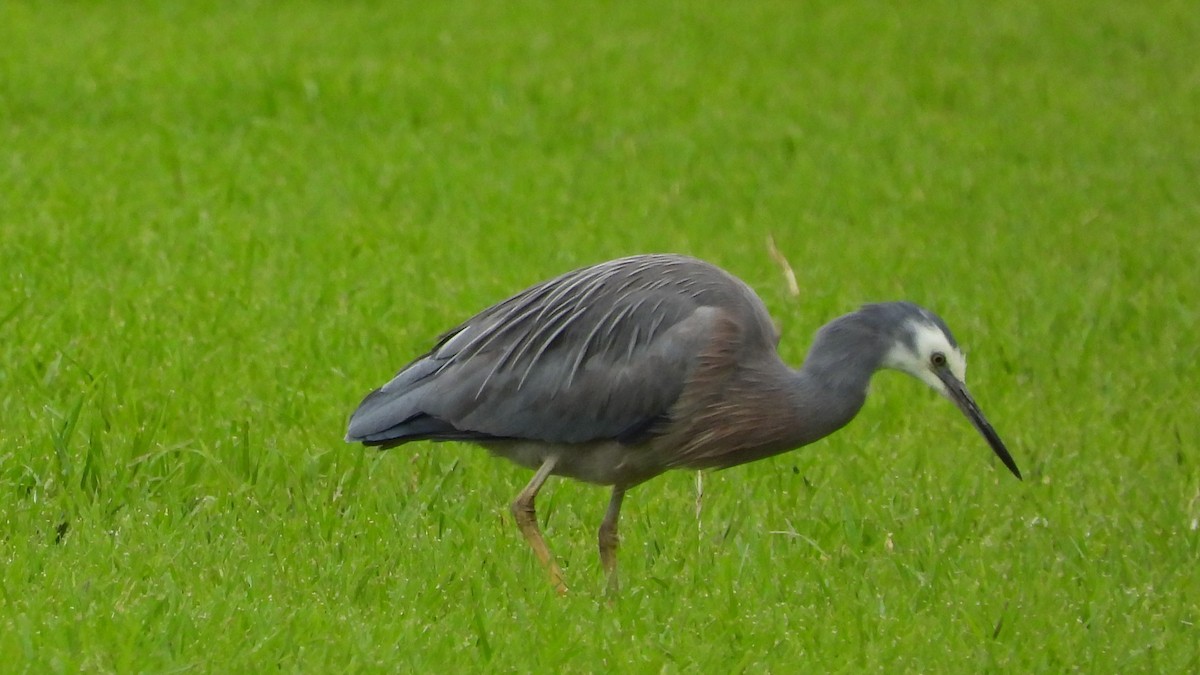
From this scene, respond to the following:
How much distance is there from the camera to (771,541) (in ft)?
18.6

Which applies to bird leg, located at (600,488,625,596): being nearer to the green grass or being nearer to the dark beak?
the green grass

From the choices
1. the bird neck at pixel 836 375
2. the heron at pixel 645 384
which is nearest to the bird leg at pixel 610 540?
the heron at pixel 645 384

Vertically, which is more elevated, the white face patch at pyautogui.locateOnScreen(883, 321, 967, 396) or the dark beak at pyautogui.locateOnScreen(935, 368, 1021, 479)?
the white face patch at pyautogui.locateOnScreen(883, 321, 967, 396)

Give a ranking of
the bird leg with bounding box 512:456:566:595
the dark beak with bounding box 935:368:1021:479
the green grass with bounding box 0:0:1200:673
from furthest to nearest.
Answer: the dark beak with bounding box 935:368:1021:479 → the bird leg with bounding box 512:456:566:595 → the green grass with bounding box 0:0:1200:673

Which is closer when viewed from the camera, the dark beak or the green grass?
the green grass

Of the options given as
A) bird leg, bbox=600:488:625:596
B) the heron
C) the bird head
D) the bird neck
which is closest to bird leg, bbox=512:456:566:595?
the heron

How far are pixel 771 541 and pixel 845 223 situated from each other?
184 inches

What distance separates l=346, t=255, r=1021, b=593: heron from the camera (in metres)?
5.33

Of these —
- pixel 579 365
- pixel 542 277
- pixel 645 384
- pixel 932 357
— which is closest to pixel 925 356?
pixel 932 357

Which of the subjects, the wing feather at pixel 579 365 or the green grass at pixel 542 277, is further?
the wing feather at pixel 579 365

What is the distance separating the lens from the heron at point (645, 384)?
5.33m

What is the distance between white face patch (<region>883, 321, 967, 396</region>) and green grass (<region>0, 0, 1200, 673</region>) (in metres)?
0.62

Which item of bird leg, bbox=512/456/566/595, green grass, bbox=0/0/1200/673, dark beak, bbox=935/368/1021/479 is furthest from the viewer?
dark beak, bbox=935/368/1021/479

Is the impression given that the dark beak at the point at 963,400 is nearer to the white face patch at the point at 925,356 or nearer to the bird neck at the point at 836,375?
the white face patch at the point at 925,356
